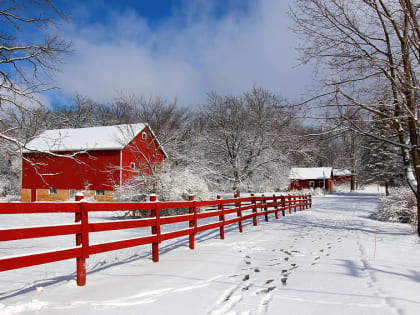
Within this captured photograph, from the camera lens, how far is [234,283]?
4.56 m

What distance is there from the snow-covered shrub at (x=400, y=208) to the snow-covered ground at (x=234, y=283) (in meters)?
8.15

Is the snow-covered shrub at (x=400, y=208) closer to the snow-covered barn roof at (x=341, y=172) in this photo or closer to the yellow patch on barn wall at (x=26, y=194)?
the yellow patch on barn wall at (x=26, y=194)

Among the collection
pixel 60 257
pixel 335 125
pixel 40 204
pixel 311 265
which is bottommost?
pixel 311 265

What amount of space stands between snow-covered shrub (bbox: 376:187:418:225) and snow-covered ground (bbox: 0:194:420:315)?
26.7 feet

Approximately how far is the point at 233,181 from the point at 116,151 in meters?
10.2

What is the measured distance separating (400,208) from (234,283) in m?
13.2

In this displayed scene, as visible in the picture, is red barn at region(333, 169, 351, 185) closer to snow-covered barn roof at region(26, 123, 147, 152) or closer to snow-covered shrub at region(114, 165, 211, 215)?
snow-covered barn roof at region(26, 123, 147, 152)

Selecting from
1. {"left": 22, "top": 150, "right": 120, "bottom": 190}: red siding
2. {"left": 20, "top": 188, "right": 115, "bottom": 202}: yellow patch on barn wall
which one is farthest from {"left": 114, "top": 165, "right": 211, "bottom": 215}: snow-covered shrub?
{"left": 20, "top": 188, "right": 115, "bottom": 202}: yellow patch on barn wall

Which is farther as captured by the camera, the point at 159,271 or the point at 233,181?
the point at 233,181

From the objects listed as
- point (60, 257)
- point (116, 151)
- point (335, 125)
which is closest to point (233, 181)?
point (116, 151)

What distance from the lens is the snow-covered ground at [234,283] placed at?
11.8ft

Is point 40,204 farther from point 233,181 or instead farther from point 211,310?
point 233,181

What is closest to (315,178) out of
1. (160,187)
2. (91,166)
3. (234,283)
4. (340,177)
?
(340,177)

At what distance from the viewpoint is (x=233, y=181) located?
29109 millimetres
